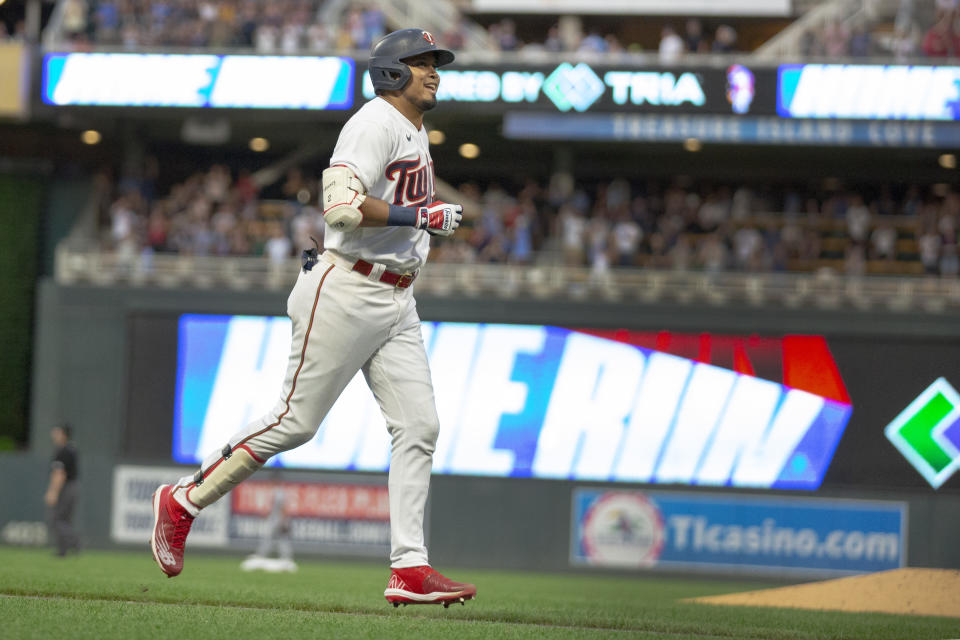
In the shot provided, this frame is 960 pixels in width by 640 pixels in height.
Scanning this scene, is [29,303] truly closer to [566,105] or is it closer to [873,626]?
[566,105]

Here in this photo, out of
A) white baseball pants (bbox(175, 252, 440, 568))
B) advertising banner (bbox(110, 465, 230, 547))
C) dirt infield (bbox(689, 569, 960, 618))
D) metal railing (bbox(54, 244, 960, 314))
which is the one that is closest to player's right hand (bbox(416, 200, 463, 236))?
white baseball pants (bbox(175, 252, 440, 568))

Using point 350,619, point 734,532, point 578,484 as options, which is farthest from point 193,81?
point 350,619

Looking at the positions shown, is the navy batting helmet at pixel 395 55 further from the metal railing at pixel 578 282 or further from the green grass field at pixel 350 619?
the metal railing at pixel 578 282

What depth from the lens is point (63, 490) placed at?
53.4ft

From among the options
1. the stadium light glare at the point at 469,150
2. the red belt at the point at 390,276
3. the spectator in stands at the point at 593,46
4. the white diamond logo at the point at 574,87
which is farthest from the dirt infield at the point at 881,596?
the stadium light glare at the point at 469,150

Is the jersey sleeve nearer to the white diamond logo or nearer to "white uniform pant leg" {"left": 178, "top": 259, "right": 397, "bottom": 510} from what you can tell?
"white uniform pant leg" {"left": 178, "top": 259, "right": 397, "bottom": 510}

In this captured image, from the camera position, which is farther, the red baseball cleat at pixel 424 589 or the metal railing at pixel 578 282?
the metal railing at pixel 578 282

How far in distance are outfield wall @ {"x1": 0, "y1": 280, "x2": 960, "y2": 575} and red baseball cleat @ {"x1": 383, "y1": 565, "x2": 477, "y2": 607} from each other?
1362 centimetres

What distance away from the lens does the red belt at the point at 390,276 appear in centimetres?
571

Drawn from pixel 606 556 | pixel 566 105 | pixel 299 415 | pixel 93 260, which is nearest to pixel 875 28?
pixel 566 105

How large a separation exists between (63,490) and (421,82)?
11834mm

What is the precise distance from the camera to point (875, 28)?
22.8 meters

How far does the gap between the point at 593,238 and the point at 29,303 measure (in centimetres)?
1104

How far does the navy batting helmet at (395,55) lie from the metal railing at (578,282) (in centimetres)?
1410
